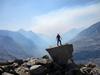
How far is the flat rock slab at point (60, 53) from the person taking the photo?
6675 centimetres

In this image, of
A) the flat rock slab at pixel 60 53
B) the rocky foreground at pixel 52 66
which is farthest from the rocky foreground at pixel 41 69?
the flat rock slab at pixel 60 53

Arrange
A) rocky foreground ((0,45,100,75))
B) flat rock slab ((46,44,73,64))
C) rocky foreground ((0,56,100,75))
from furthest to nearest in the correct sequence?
flat rock slab ((46,44,73,64)) < rocky foreground ((0,45,100,75)) < rocky foreground ((0,56,100,75))

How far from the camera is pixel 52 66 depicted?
6362 centimetres

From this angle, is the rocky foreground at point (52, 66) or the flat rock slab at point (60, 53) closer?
the rocky foreground at point (52, 66)

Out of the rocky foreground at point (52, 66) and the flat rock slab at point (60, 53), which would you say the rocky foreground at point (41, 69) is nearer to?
the rocky foreground at point (52, 66)

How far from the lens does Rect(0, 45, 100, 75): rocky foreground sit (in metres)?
58.9

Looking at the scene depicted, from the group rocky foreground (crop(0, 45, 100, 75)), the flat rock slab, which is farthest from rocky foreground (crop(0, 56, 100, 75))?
the flat rock slab

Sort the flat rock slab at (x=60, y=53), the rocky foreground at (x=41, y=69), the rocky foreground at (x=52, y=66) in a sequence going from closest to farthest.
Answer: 1. the rocky foreground at (x=41, y=69)
2. the rocky foreground at (x=52, y=66)
3. the flat rock slab at (x=60, y=53)

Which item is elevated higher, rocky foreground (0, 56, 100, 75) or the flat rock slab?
the flat rock slab

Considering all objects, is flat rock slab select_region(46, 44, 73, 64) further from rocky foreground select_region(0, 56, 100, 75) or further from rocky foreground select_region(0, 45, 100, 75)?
→ rocky foreground select_region(0, 56, 100, 75)

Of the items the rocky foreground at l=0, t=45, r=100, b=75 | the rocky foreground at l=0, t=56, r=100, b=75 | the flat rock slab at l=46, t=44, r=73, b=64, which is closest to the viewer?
the rocky foreground at l=0, t=56, r=100, b=75

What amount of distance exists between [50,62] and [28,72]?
8173 mm

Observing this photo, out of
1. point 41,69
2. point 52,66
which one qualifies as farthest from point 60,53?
point 41,69

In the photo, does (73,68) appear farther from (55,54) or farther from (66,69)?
(55,54)
